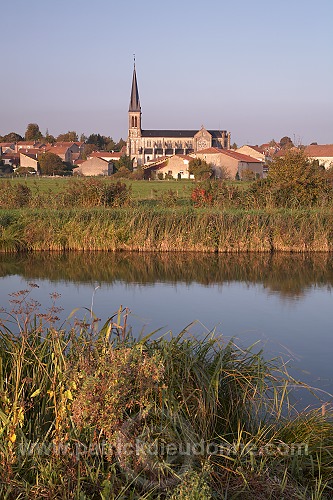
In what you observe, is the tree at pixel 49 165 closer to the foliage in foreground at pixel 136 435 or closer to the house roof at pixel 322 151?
the house roof at pixel 322 151

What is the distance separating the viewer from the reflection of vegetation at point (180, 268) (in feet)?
39.7

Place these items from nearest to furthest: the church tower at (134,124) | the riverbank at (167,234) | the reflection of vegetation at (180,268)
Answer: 1. the reflection of vegetation at (180,268)
2. the riverbank at (167,234)
3. the church tower at (134,124)

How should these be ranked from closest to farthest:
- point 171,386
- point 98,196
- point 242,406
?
point 171,386, point 242,406, point 98,196

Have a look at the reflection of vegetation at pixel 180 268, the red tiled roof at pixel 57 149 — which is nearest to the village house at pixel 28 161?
the red tiled roof at pixel 57 149

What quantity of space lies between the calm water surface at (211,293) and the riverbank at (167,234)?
0.41 m

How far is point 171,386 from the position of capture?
3.86 metres

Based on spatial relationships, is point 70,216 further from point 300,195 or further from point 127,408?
point 127,408

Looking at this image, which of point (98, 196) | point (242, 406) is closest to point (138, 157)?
point (98, 196)

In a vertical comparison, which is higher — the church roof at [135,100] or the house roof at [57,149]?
the church roof at [135,100]

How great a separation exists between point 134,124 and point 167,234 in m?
94.8

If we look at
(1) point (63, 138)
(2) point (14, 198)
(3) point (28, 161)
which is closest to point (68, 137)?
(1) point (63, 138)

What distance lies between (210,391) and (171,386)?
28 centimetres

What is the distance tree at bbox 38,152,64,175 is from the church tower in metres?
38.7

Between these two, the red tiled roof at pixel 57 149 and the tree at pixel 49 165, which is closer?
the tree at pixel 49 165
